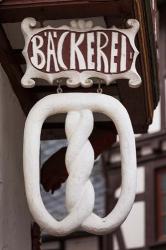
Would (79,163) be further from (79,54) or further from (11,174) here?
(11,174)

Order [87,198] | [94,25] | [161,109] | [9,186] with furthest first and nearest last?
1. [161,109]
2. [9,186]
3. [94,25]
4. [87,198]

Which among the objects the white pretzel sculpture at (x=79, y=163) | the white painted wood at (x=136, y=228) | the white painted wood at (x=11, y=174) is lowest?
the white painted wood at (x=136, y=228)

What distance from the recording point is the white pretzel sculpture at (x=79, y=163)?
582 centimetres

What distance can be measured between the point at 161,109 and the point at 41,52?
11.4 m

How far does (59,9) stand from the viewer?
20.3 feet

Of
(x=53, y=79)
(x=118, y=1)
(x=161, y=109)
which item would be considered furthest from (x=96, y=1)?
(x=161, y=109)

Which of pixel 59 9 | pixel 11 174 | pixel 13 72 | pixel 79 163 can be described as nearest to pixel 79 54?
pixel 59 9

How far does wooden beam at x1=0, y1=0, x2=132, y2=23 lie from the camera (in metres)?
6.14

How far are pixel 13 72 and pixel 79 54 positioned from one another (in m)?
0.96

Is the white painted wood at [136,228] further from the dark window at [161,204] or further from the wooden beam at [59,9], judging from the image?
the wooden beam at [59,9]

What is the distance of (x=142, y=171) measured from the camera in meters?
17.9

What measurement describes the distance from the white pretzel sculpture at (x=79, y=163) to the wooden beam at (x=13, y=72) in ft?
2.49

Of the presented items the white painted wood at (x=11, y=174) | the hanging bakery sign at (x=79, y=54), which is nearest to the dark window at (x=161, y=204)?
the white painted wood at (x=11, y=174)

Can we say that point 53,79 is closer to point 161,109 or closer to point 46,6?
point 46,6
